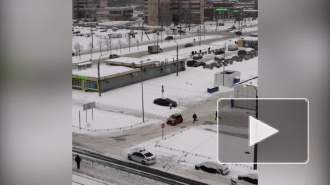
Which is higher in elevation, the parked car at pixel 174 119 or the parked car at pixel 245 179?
the parked car at pixel 174 119

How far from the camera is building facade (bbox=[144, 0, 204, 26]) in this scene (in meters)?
17.8

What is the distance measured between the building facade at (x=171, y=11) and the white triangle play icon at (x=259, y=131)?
17.1 metres

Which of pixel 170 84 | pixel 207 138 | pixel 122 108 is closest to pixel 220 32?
pixel 170 84

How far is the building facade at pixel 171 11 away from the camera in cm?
1775

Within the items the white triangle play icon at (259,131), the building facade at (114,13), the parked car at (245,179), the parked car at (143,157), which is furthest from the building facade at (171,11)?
the white triangle play icon at (259,131)

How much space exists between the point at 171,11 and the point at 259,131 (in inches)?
734

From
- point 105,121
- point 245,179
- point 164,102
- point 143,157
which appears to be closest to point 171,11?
point 164,102

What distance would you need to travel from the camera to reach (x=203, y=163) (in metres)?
3.05

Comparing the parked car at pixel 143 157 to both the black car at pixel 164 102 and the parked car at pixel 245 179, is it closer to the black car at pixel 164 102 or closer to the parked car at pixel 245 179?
the parked car at pixel 245 179

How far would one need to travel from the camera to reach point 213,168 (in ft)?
9.80

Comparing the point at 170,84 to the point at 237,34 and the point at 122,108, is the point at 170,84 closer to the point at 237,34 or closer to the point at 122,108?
the point at 122,108

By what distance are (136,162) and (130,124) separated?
1098 mm
